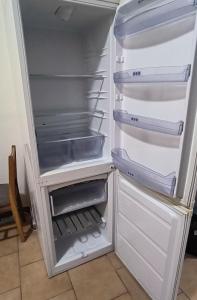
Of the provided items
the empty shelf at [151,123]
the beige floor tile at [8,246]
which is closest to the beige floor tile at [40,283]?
the beige floor tile at [8,246]

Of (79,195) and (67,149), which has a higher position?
(67,149)

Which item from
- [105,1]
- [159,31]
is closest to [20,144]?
[105,1]

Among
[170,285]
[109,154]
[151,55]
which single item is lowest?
[170,285]

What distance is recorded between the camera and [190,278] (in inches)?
55.5

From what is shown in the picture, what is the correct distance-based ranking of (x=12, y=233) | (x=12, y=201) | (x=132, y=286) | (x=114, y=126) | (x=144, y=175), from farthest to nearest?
(x=12, y=233) < (x=12, y=201) < (x=132, y=286) < (x=114, y=126) < (x=144, y=175)

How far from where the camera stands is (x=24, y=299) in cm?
127

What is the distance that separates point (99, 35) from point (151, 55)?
1.73 feet

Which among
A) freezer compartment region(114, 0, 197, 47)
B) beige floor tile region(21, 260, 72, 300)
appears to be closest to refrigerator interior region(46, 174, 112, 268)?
beige floor tile region(21, 260, 72, 300)

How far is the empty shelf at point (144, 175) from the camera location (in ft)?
2.97

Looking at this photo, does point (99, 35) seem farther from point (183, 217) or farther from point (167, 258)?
point (167, 258)

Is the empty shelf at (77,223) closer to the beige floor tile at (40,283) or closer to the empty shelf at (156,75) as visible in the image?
the beige floor tile at (40,283)

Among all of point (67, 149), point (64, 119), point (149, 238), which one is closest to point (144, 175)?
point (149, 238)

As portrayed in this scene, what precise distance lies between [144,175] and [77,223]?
2.92 ft

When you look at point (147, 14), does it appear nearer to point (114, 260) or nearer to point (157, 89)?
point (157, 89)
